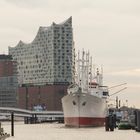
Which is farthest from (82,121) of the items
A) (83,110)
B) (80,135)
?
(80,135)

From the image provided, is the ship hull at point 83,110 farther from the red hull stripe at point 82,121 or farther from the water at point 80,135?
the water at point 80,135

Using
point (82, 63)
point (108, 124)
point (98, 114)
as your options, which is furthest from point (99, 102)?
point (108, 124)

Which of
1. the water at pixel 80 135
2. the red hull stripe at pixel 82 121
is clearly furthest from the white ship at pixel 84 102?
the water at pixel 80 135

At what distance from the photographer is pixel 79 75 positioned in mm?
139750

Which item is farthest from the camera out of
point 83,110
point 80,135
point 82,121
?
point 83,110

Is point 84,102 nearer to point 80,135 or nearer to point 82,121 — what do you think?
point 82,121

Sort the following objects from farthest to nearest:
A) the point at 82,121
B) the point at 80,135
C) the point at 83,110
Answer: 1. the point at 83,110
2. the point at 82,121
3. the point at 80,135

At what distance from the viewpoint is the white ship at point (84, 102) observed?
126 m

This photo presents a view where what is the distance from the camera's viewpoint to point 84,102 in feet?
419

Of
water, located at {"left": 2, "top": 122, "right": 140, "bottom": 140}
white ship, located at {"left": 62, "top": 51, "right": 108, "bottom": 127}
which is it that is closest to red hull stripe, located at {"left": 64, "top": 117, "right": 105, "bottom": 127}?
white ship, located at {"left": 62, "top": 51, "right": 108, "bottom": 127}

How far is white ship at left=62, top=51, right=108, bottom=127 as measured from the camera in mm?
126438

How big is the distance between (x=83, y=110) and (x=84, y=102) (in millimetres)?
2100

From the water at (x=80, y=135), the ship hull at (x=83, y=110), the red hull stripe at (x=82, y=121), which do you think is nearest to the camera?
the water at (x=80, y=135)

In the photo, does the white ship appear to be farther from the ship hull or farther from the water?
the water
